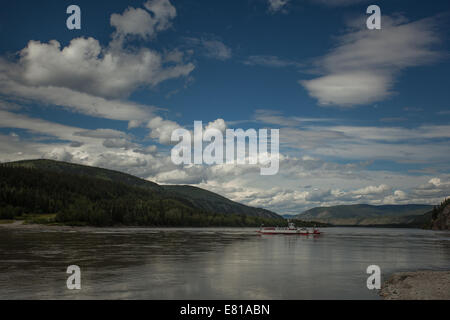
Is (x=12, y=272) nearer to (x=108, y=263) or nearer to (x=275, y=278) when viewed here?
(x=108, y=263)

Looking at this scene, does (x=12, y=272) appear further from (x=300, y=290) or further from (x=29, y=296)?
(x=300, y=290)

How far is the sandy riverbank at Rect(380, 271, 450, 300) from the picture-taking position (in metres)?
32.0

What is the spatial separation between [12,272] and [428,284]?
45215 mm

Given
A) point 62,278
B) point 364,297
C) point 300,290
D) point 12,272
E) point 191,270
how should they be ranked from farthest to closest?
point 191,270, point 12,272, point 62,278, point 300,290, point 364,297

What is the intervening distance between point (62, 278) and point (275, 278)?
23665 mm

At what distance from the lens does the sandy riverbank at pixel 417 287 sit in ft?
105

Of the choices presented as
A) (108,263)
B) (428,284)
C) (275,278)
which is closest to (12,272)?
(108,263)

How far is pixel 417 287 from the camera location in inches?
1411

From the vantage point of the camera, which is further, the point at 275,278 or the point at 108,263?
the point at 108,263

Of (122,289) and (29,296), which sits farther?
(122,289)

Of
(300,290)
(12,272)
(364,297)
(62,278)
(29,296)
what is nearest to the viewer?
(29,296)
